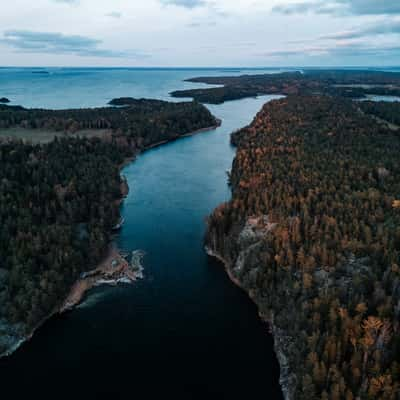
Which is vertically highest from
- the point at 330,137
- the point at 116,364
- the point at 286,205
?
the point at 330,137

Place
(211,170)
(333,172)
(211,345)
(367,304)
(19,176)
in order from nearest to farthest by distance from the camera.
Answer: (367,304) → (211,345) → (333,172) → (19,176) → (211,170)

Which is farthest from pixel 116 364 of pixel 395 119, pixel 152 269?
pixel 395 119

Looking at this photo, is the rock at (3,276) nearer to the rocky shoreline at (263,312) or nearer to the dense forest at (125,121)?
the rocky shoreline at (263,312)

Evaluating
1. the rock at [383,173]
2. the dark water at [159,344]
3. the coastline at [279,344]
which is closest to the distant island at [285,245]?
the coastline at [279,344]

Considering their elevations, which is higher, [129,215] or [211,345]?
[129,215]

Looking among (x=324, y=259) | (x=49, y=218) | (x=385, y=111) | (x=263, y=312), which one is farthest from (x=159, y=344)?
(x=385, y=111)

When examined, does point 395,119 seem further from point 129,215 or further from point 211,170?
point 129,215

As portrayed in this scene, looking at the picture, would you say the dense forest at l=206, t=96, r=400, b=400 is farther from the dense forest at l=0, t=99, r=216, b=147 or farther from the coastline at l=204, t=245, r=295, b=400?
the dense forest at l=0, t=99, r=216, b=147
